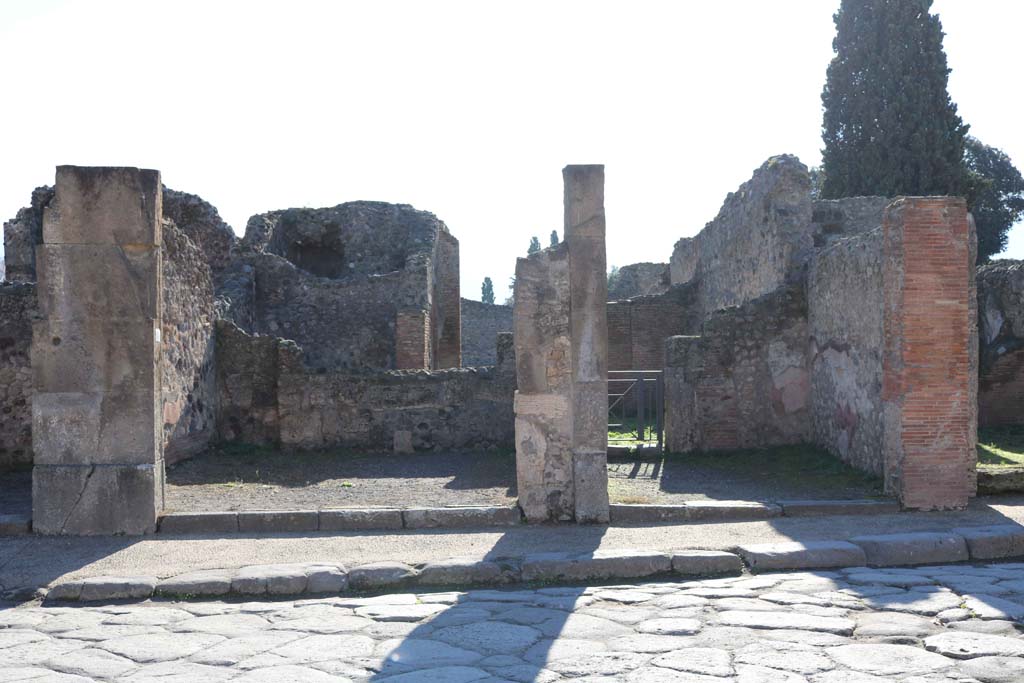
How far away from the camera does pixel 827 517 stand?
7.23m

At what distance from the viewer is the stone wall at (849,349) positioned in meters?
8.66

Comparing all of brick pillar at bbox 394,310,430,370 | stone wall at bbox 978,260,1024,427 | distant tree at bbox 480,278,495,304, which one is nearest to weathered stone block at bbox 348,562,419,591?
stone wall at bbox 978,260,1024,427

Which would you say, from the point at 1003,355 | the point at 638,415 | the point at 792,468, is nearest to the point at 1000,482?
the point at 792,468

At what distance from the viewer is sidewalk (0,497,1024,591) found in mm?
5949

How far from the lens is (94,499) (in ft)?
22.6

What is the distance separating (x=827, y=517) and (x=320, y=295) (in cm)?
1182

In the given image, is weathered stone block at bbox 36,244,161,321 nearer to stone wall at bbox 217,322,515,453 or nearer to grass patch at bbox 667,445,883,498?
stone wall at bbox 217,322,515,453

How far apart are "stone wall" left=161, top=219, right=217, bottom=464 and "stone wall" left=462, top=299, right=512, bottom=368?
20033 mm

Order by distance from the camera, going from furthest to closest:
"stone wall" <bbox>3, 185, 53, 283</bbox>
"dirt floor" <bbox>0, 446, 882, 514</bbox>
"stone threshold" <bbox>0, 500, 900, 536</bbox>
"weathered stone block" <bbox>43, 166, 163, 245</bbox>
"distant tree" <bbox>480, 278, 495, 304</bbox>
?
"distant tree" <bbox>480, 278, 495, 304</bbox>
"stone wall" <bbox>3, 185, 53, 283</bbox>
"dirt floor" <bbox>0, 446, 882, 514</bbox>
"stone threshold" <bbox>0, 500, 900, 536</bbox>
"weathered stone block" <bbox>43, 166, 163, 245</bbox>

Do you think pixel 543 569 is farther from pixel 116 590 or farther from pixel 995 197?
pixel 995 197

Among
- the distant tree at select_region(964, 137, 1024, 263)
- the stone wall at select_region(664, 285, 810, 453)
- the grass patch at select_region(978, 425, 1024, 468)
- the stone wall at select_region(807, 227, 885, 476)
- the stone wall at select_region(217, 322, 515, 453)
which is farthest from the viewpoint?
the distant tree at select_region(964, 137, 1024, 263)

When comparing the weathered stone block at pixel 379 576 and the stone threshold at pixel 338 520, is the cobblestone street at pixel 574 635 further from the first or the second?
the stone threshold at pixel 338 520

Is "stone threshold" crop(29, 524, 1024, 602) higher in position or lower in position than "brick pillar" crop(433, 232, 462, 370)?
lower

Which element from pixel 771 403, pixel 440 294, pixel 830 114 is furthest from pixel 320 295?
pixel 830 114
